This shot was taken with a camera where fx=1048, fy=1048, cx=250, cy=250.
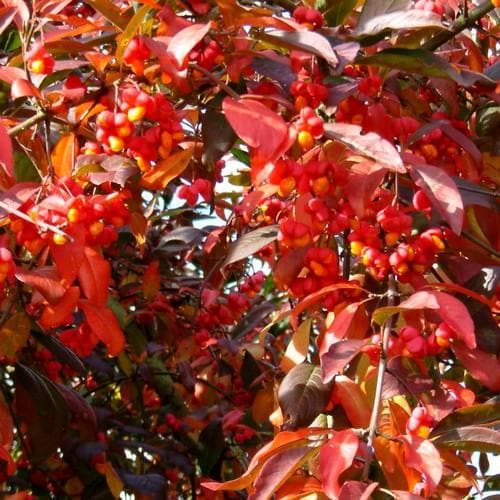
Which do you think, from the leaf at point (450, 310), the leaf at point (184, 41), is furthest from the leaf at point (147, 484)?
the leaf at point (184, 41)

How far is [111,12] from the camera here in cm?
162

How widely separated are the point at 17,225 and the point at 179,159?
29cm

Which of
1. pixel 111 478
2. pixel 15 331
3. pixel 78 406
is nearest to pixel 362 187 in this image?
pixel 15 331

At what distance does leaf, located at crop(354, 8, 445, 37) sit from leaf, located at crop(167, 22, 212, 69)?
29cm

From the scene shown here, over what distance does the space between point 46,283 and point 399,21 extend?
650mm

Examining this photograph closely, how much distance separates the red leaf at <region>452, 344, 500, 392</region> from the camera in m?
1.57

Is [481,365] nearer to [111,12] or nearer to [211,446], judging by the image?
[111,12]

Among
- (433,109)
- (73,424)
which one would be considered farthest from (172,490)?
(433,109)

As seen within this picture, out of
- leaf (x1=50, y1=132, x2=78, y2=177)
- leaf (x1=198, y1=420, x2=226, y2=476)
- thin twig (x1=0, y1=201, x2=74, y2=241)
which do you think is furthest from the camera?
leaf (x1=198, y1=420, x2=226, y2=476)

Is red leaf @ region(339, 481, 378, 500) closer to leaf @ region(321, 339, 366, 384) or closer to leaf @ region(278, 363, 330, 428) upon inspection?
leaf @ region(321, 339, 366, 384)

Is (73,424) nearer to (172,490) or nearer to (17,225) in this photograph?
(172,490)

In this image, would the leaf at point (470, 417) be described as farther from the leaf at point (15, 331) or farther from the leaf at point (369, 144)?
the leaf at point (15, 331)

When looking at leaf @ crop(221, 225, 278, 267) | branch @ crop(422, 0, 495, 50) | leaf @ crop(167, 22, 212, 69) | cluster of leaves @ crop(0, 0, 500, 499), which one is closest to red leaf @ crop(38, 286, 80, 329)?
cluster of leaves @ crop(0, 0, 500, 499)

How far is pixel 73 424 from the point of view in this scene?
106 inches
